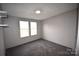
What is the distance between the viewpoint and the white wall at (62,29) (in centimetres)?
71

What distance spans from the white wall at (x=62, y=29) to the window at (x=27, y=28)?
0.19 meters

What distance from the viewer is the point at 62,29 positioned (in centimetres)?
75

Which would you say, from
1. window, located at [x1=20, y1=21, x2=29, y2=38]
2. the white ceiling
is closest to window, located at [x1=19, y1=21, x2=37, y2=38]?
window, located at [x1=20, y1=21, x2=29, y2=38]

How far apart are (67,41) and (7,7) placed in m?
1.12

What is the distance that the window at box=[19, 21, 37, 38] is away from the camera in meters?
0.70

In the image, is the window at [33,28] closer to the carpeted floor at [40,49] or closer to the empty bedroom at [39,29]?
the empty bedroom at [39,29]

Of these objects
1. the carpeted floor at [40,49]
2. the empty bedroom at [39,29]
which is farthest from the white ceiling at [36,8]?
the carpeted floor at [40,49]

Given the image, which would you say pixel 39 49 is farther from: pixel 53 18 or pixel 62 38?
pixel 53 18

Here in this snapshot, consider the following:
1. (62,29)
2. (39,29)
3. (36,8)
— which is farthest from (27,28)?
(62,29)

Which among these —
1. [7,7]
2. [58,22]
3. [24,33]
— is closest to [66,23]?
[58,22]

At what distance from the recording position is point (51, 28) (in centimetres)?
81

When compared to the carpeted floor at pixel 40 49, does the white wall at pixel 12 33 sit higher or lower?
higher

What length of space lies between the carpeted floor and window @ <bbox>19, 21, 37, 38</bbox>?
179 millimetres

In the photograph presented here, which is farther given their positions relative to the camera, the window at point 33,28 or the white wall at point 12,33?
the window at point 33,28
